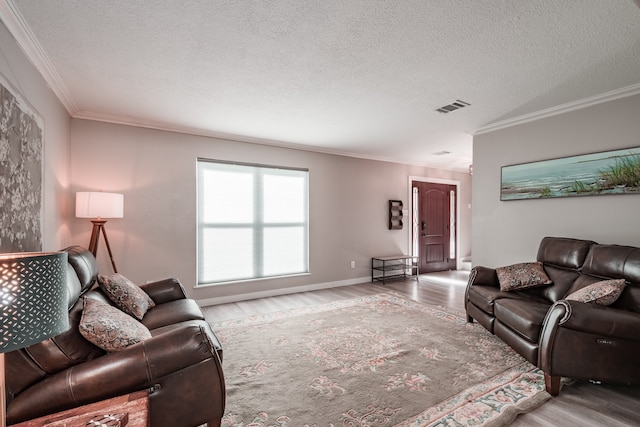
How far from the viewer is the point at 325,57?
2320 mm

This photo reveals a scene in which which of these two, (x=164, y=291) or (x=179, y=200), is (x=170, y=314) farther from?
(x=179, y=200)

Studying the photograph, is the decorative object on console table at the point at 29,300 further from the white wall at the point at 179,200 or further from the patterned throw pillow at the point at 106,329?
the white wall at the point at 179,200

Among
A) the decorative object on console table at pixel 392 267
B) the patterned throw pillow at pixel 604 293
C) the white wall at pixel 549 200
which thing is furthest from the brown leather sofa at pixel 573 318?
the decorative object on console table at pixel 392 267

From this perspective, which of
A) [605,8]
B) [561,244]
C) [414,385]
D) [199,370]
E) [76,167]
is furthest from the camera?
[76,167]

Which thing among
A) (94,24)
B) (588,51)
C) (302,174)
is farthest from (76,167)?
(588,51)

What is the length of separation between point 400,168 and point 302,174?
92.7 inches

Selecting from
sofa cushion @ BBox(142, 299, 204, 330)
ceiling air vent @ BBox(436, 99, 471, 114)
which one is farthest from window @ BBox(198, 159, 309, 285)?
ceiling air vent @ BBox(436, 99, 471, 114)

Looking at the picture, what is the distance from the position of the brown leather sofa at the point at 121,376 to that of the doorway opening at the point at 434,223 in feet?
18.7

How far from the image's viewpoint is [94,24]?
6.39 ft

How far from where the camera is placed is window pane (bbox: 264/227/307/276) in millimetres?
4863

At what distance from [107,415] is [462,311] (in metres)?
3.88

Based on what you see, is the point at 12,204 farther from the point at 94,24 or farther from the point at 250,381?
the point at 250,381

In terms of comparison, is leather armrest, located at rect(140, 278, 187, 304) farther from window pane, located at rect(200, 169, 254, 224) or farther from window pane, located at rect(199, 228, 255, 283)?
window pane, located at rect(200, 169, 254, 224)

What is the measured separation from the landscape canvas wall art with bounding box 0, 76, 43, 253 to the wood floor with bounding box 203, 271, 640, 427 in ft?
6.93
